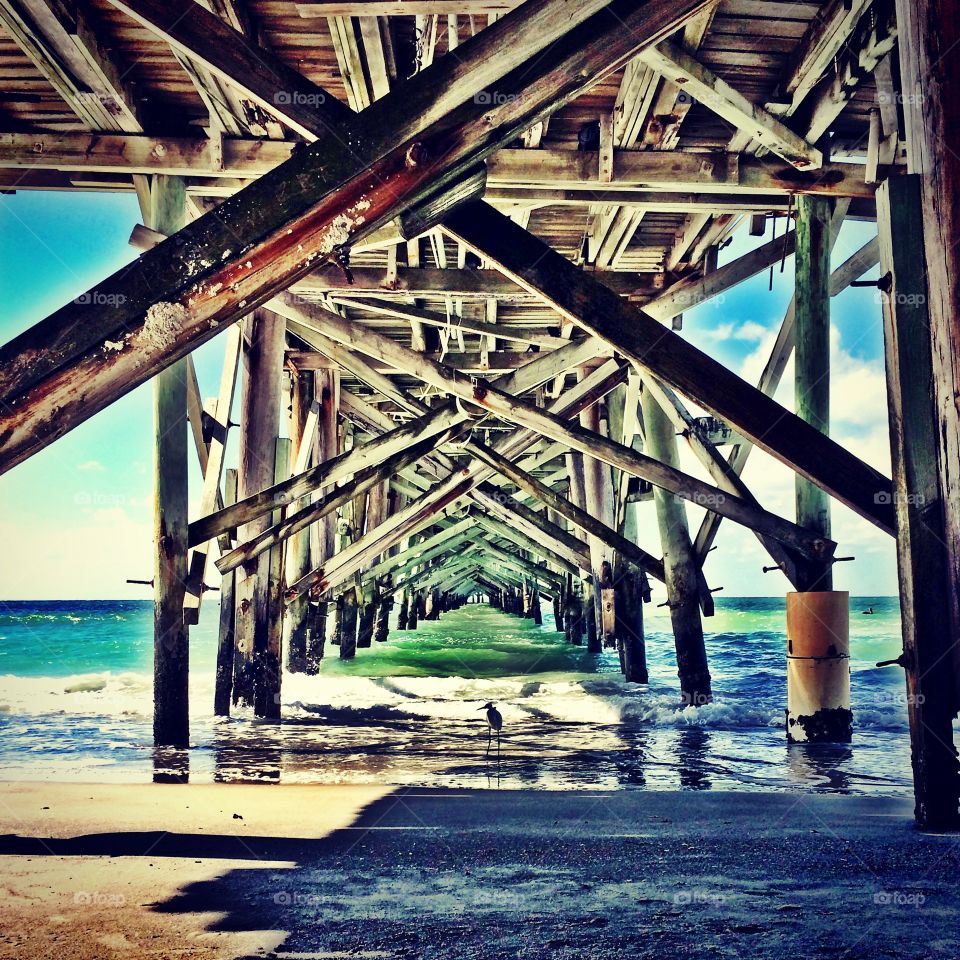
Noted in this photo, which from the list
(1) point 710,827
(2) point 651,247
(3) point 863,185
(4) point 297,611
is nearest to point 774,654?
(4) point 297,611

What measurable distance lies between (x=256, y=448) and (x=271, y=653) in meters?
1.45

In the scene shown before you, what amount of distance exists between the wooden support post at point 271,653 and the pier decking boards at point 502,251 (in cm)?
2

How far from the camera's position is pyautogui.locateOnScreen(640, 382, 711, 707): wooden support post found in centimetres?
658

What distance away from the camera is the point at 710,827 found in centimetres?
298

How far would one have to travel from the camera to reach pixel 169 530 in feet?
16.3

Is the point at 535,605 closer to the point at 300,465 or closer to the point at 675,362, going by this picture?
the point at 300,465

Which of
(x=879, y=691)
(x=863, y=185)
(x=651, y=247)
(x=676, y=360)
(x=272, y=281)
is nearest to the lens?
(x=272, y=281)

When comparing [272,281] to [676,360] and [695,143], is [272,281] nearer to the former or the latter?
[676,360]

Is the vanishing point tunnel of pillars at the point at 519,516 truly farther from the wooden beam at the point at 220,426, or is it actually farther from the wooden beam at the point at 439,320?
the wooden beam at the point at 439,320

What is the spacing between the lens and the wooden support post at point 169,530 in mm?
4922

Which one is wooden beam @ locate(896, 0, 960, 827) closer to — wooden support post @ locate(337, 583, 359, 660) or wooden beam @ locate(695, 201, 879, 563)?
wooden beam @ locate(695, 201, 879, 563)

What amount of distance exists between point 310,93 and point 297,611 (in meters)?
9.02

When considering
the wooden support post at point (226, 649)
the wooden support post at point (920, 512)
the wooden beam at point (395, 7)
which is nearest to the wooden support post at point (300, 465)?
the wooden support post at point (226, 649)

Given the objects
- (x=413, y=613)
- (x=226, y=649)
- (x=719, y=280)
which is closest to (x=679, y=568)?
(x=719, y=280)
